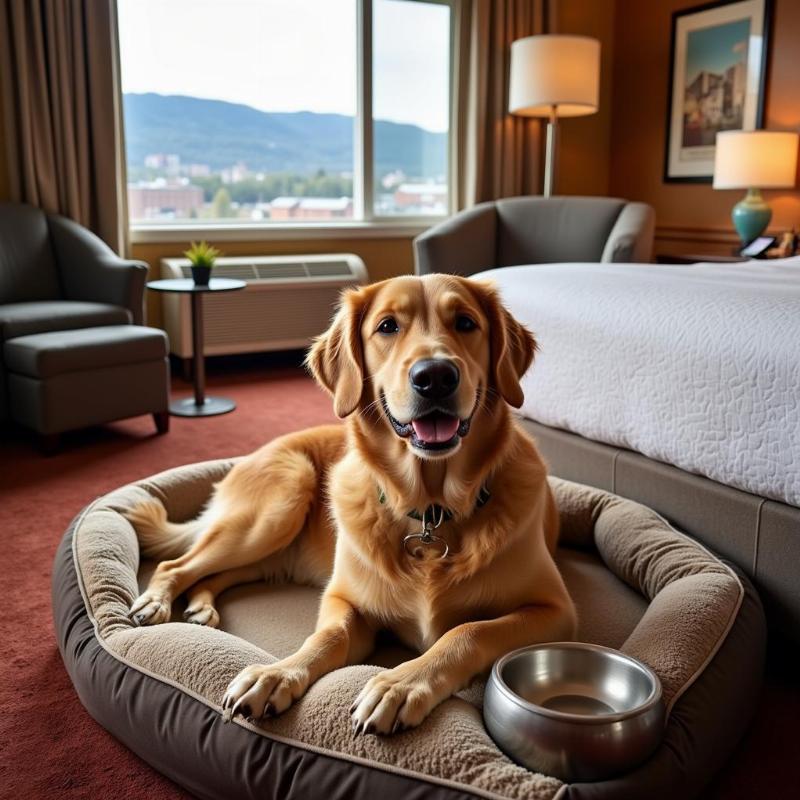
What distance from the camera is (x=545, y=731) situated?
4.05 feet

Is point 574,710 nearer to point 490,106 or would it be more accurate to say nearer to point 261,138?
point 261,138

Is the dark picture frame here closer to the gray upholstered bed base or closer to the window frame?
the window frame

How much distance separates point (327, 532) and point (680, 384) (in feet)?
2.90

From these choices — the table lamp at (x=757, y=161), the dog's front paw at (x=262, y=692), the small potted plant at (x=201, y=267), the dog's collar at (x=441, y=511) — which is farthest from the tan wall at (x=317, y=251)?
the dog's front paw at (x=262, y=692)

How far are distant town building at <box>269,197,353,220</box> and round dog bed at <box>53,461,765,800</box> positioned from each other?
143 inches

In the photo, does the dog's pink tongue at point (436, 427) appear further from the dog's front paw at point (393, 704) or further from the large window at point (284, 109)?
the large window at point (284, 109)

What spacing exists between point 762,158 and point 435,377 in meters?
3.80

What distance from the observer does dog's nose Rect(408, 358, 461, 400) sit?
1.38 meters

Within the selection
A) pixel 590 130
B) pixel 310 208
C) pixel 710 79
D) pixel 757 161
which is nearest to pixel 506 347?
pixel 757 161

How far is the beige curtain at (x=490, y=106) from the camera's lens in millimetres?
5484

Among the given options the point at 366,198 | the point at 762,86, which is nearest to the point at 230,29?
the point at 366,198

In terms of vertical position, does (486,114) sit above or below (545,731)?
above

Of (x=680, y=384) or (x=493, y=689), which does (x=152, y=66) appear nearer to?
(x=680, y=384)

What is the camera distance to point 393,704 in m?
1.29
